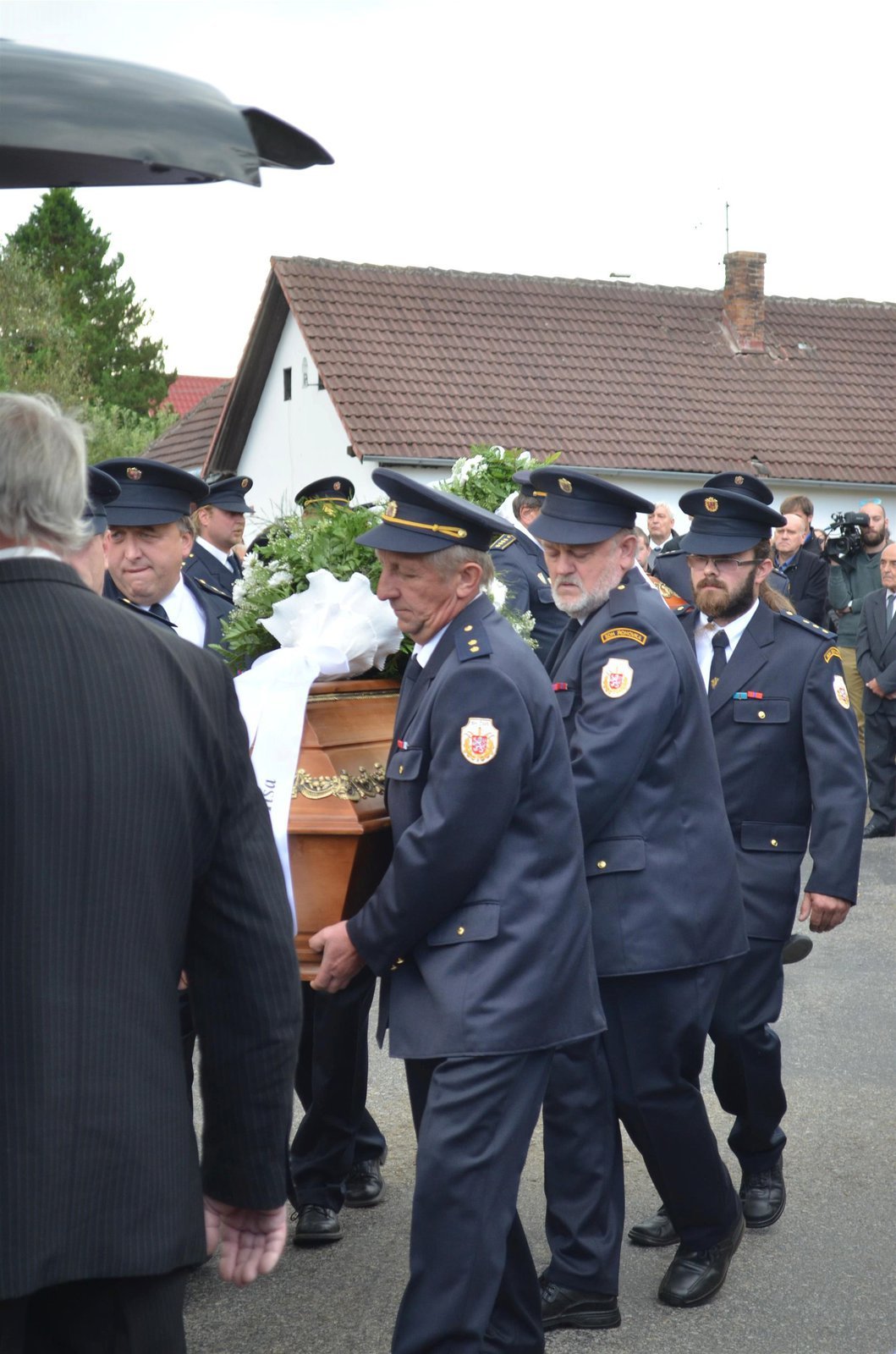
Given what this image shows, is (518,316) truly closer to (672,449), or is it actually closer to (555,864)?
(672,449)

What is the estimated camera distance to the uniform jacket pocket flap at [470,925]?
133 inches

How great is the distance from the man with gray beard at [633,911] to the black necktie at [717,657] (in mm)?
814

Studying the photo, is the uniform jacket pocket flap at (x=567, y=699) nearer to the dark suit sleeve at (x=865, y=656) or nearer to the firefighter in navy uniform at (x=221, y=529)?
the firefighter in navy uniform at (x=221, y=529)

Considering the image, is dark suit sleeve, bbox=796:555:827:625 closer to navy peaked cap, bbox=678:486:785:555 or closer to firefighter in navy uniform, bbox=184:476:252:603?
firefighter in navy uniform, bbox=184:476:252:603

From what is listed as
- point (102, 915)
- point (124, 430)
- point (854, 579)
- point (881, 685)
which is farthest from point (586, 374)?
point (102, 915)

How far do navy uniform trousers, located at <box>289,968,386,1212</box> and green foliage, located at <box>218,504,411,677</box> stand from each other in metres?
1.00

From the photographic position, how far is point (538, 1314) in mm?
3572

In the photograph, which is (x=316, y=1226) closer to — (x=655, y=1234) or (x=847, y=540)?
(x=655, y=1234)

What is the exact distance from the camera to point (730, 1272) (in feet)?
14.4

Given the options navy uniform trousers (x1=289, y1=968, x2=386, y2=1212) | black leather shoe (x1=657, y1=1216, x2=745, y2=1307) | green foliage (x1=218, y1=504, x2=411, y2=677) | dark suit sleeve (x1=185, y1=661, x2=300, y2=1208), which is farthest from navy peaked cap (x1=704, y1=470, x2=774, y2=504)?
dark suit sleeve (x1=185, y1=661, x2=300, y2=1208)

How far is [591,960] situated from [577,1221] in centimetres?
90

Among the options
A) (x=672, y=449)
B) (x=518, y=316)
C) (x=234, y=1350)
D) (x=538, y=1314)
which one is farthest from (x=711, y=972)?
(x=518, y=316)

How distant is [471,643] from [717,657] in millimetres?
1659

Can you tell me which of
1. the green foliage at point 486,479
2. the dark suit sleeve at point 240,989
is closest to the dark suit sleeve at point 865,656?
the green foliage at point 486,479
